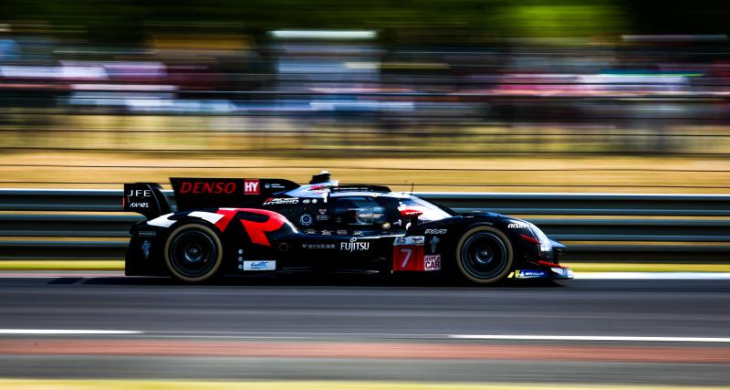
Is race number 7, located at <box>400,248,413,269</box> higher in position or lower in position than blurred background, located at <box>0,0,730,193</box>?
lower

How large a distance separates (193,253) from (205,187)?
2.42ft

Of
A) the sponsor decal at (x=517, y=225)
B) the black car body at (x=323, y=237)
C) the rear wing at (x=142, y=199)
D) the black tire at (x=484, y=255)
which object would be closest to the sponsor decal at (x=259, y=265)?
the black car body at (x=323, y=237)

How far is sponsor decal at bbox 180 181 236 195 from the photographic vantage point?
397 inches

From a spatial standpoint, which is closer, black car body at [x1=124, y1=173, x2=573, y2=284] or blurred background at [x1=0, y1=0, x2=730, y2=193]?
black car body at [x1=124, y1=173, x2=573, y2=284]

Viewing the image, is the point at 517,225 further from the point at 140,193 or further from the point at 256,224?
the point at 140,193

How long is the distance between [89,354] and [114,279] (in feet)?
13.1

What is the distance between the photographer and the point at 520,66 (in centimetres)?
1551

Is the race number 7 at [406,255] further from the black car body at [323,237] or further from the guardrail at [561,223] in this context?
the guardrail at [561,223]

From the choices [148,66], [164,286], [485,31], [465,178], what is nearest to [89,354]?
[164,286]

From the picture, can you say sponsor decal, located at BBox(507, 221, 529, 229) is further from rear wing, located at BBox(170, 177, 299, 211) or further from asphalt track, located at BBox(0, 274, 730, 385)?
rear wing, located at BBox(170, 177, 299, 211)

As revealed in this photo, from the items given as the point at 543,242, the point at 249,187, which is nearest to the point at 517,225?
the point at 543,242

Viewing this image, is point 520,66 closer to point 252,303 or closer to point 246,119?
point 246,119

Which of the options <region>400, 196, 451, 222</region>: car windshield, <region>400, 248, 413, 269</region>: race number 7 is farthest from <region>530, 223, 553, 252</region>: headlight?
<region>400, 248, 413, 269</region>: race number 7

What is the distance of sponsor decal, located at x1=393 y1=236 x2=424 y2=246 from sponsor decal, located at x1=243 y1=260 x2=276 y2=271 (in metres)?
1.21
